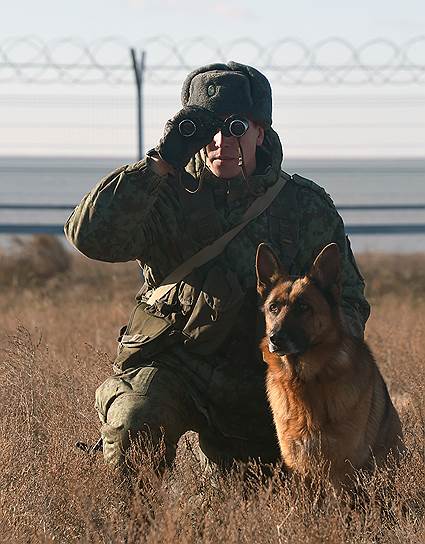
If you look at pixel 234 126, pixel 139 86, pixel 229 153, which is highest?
pixel 234 126

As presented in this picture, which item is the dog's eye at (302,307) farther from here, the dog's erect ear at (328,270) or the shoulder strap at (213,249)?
the shoulder strap at (213,249)

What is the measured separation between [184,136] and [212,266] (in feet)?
2.07

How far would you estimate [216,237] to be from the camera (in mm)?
5547

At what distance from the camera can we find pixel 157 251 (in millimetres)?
5566

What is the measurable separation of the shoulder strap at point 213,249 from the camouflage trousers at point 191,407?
28 cm

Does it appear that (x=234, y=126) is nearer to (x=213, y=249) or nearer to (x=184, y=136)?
(x=184, y=136)

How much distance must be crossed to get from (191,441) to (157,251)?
130cm

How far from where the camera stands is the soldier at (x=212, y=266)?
541cm

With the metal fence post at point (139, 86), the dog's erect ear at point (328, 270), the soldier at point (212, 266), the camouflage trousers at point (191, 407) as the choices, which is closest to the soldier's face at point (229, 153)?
the soldier at point (212, 266)

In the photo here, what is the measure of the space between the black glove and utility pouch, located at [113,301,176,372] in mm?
753

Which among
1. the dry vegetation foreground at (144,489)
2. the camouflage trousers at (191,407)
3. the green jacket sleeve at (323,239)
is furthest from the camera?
the green jacket sleeve at (323,239)

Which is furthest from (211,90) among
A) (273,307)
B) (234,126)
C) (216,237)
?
(273,307)

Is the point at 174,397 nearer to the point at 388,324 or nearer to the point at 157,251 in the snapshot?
the point at 157,251

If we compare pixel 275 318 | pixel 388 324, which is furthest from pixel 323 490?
pixel 388 324
